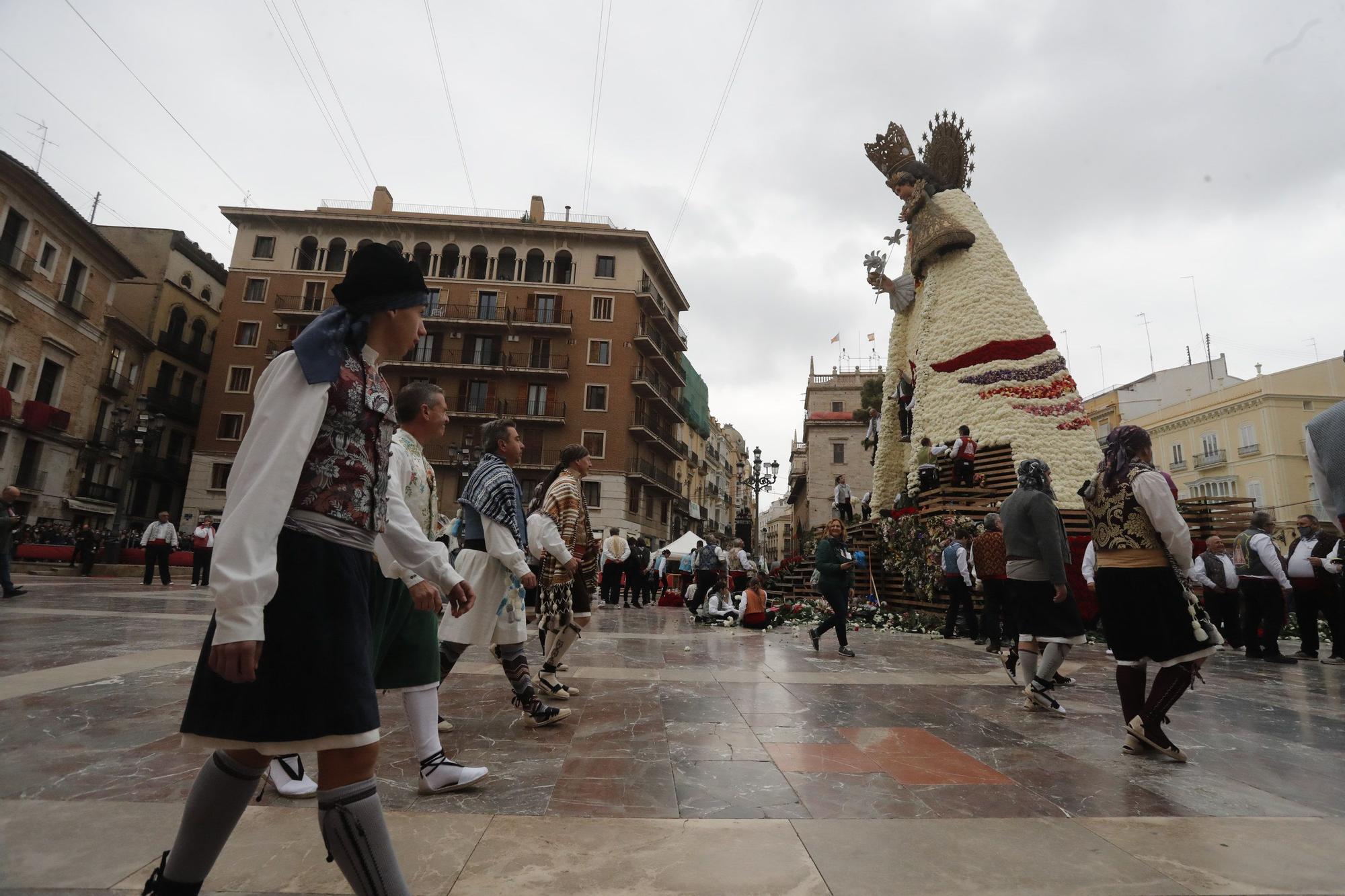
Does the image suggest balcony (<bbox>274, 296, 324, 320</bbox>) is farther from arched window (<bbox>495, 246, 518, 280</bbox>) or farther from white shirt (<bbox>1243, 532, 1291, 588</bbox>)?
white shirt (<bbox>1243, 532, 1291, 588</bbox>)

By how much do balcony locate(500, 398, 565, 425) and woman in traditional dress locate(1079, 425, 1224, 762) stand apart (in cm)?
2990

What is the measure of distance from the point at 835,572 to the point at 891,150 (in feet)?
40.3

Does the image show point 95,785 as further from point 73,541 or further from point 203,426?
point 203,426

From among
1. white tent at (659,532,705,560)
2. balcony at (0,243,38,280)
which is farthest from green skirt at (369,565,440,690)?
balcony at (0,243,38,280)

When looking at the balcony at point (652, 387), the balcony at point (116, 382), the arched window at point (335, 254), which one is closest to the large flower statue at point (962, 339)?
the balcony at point (652, 387)

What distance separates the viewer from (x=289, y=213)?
111 feet

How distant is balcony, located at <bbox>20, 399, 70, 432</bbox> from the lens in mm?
23000

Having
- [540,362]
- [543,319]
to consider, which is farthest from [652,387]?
[543,319]

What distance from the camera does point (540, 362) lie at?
111 ft

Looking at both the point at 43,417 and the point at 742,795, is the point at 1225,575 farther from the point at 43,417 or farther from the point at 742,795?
the point at 43,417

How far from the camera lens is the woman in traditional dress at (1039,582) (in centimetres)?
464

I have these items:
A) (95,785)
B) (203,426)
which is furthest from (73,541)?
(95,785)

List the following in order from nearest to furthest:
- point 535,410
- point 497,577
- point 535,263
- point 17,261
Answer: point 497,577, point 17,261, point 535,410, point 535,263

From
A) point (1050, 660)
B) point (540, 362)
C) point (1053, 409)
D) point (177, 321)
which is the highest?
point (177, 321)
